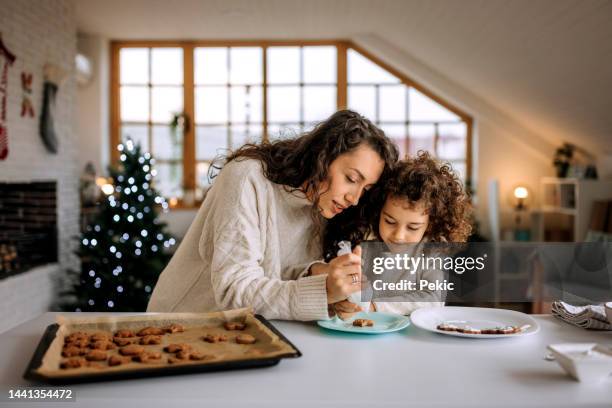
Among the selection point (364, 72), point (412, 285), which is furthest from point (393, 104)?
point (412, 285)

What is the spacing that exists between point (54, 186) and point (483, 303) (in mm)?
4131

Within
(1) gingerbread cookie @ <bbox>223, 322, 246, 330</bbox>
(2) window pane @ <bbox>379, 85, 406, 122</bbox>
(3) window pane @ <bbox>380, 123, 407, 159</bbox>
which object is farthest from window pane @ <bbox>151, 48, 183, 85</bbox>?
(1) gingerbread cookie @ <bbox>223, 322, 246, 330</bbox>

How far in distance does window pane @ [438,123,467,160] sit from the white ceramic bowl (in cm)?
625

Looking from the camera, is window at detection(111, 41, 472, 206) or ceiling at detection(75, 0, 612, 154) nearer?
ceiling at detection(75, 0, 612, 154)

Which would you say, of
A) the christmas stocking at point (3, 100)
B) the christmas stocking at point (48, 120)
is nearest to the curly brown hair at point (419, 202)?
the christmas stocking at point (3, 100)

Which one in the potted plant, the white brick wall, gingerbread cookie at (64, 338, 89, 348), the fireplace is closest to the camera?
gingerbread cookie at (64, 338, 89, 348)

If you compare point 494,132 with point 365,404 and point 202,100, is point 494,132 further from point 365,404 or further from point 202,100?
point 365,404

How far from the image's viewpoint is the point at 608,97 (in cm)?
471

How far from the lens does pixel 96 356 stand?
1.11 m

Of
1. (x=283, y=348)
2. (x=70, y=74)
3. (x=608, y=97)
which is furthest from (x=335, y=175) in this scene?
(x=70, y=74)

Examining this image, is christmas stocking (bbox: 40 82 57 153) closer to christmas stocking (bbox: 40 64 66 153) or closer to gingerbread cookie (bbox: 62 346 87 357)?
christmas stocking (bbox: 40 64 66 153)

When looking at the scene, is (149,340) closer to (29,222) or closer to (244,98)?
(29,222)

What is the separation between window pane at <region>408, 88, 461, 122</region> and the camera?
717cm

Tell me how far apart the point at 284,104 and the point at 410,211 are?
5.59 meters
